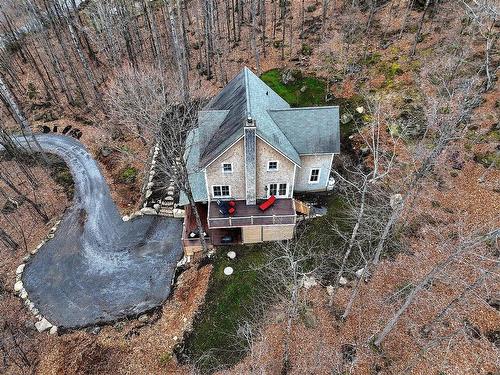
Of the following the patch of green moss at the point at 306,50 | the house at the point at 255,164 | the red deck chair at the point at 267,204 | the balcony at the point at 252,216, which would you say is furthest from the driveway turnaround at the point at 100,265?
the patch of green moss at the point at 306,50

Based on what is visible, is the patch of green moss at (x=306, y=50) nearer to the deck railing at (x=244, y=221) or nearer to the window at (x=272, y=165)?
the window at (x=272, y=165)

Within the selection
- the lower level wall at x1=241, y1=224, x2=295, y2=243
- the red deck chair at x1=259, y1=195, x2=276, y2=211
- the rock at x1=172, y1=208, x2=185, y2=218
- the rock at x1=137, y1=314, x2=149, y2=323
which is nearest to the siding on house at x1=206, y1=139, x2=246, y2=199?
the red deck chair at x1=259, y1=195, x2=276, y2=211

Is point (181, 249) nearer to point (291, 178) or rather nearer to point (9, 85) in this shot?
point (291, 178)

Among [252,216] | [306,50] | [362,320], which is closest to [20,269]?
[252,216]

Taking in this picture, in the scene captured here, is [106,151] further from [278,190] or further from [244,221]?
[278,190]

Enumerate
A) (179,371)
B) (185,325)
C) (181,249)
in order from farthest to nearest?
(181,249)
(185,325)
(179,371)

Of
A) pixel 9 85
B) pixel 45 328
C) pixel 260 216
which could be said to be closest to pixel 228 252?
pixel 260 216
